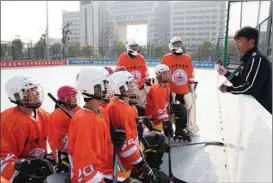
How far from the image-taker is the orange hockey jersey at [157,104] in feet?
12.1

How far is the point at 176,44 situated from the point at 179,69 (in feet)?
1.30

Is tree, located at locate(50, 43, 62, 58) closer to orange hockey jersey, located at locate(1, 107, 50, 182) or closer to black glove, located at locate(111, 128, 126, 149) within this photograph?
orange hockey jersey, located at locate(1, 107, 50, 182)

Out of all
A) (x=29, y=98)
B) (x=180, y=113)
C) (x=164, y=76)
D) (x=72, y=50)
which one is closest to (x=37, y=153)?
(x=29, y=98)

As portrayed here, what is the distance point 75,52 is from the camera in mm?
26406

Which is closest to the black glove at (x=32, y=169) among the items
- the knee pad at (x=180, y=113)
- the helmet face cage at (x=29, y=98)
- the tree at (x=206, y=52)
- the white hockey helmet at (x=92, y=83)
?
the helmet face cage at (x=29, y=98)

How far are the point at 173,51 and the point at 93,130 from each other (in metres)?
2.93

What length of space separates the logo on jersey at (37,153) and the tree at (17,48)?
18483 millimetres

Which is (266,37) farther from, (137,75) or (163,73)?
(137,75)

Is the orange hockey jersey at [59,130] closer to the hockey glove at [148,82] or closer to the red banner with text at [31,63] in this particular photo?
the hockey glove at [148,82]

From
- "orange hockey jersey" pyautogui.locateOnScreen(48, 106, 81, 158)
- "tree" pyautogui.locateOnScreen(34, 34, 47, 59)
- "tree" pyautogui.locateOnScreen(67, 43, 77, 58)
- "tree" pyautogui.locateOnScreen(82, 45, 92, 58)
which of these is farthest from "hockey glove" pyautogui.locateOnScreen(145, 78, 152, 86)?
"tree" pyautogui.locateOnScreen(82, 45, 92, 58)

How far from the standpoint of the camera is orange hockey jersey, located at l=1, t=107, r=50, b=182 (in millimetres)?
1808

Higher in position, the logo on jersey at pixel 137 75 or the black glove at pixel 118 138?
the logo on jersey at pixel 137 75

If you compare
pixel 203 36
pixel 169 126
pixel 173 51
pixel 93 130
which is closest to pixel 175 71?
pixel 173 51

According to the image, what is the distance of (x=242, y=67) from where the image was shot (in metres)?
2.76
